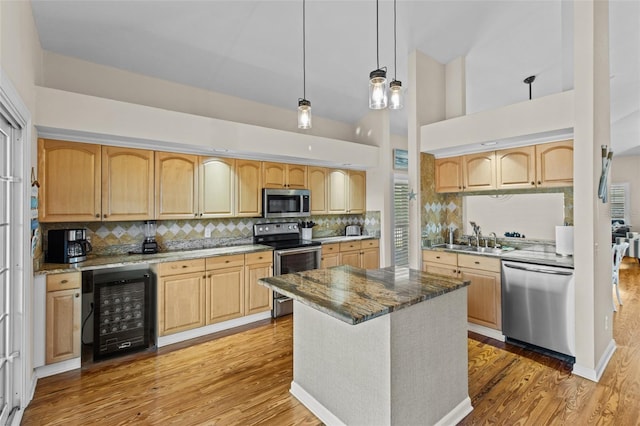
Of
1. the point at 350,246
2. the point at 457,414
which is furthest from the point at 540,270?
the point at 350,246

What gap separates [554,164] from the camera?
10.7 ft

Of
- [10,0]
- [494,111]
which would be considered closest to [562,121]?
[494,111]

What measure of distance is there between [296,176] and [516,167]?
2.83 m

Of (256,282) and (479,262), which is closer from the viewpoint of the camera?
(479,262)

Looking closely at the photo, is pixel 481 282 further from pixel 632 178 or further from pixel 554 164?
pixel 632 178

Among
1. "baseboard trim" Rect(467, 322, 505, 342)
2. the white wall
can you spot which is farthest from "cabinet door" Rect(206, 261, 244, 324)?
the white wall

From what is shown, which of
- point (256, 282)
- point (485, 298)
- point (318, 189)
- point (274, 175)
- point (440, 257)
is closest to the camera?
point (485, 298)

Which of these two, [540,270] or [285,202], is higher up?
[285,202]

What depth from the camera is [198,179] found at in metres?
3.75

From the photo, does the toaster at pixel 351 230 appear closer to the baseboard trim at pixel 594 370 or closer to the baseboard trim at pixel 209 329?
the baseboard trim at pixel 209 329

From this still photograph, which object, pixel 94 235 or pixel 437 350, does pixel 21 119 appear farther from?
pixel 437 350

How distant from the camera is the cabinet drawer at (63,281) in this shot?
2654mm

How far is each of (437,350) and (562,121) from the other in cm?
246

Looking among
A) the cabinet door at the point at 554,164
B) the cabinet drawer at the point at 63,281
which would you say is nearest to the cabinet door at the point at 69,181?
the cabinet drawer at the point at 63,281
